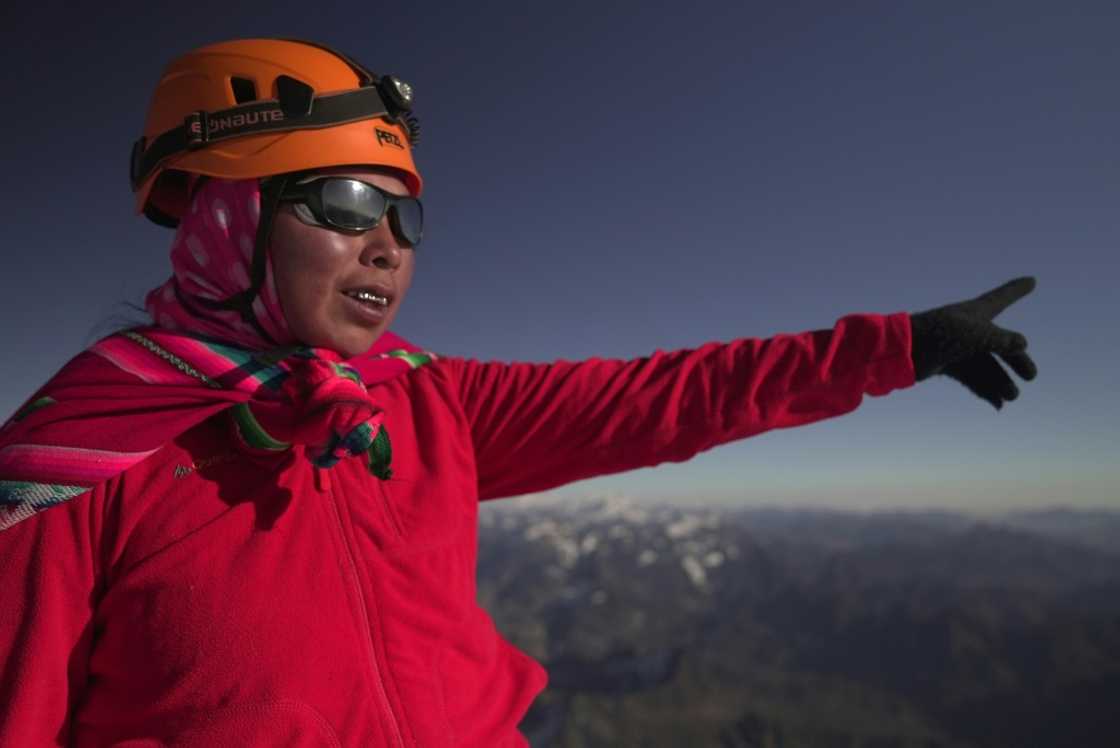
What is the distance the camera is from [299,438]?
7.66 feet

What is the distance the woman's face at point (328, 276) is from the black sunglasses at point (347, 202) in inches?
1.6

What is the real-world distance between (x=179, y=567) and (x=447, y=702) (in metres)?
1.27

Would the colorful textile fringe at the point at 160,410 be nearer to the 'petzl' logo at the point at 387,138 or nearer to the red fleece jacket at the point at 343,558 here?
the red fleece jacket at the point at 343,558

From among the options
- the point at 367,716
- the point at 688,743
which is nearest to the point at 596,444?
the point at 367,716

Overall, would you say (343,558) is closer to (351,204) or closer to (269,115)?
(351,204)

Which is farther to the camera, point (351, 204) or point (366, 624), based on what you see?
point (351, 204)

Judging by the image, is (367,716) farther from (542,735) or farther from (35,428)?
(542,735)

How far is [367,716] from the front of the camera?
2406mm

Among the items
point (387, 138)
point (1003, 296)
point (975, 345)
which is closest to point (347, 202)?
point (387, 138)

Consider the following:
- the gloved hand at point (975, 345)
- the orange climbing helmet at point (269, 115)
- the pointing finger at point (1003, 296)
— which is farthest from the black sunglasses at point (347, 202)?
the pointing finger at point (1003, 296)

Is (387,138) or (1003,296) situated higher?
(387,138)

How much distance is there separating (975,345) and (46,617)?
4005mm

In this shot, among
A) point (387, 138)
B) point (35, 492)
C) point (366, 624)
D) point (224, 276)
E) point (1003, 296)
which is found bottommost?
point (366, 624)

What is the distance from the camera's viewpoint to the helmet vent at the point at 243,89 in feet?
9.50
